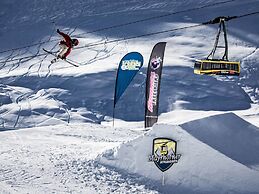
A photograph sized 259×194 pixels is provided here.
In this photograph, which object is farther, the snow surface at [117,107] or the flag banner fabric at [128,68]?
the flag banner fabric at [128,68]

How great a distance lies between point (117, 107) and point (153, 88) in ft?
47.1

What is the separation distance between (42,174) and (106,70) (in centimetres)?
2374

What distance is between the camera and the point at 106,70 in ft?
124

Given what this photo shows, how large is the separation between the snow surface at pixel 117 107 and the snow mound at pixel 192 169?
0.10 ft

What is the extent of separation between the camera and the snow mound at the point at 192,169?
13727mm

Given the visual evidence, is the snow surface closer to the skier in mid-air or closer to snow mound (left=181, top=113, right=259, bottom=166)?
snow mound (left=181, top=113, right=259, bottom=166)

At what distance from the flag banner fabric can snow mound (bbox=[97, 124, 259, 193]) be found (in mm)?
6656

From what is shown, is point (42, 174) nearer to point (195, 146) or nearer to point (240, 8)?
point (195, 146)

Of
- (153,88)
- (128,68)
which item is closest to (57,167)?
(153,88)

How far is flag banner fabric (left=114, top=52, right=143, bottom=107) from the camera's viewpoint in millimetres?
20891

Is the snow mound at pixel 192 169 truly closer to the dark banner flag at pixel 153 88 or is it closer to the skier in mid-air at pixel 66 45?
the skier in mid-air at pixel 66 45

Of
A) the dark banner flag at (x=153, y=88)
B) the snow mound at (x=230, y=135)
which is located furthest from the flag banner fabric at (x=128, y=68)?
the snow mound at (x=230, y=135)

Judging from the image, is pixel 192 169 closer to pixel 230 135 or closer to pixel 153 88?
pixel 230 135

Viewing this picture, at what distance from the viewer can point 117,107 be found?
33812 mm
